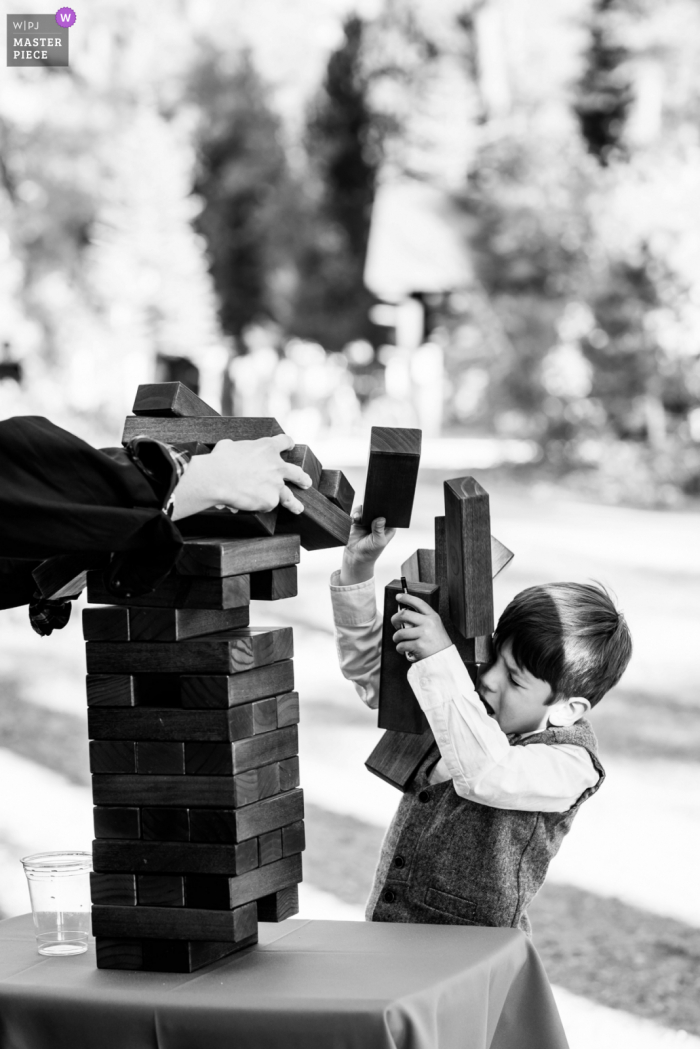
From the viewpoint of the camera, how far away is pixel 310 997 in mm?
1814

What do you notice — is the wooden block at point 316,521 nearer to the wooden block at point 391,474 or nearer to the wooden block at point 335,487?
the wooden block at point 335,487

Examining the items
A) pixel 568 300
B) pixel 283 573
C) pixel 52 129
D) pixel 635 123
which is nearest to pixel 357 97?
pixel 52 129

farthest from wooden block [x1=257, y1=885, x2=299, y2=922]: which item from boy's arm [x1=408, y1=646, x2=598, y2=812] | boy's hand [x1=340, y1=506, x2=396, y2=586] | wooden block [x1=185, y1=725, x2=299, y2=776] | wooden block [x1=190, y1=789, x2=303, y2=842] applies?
boy's hand [x1=340, y1=506, x2=396, y2=586]

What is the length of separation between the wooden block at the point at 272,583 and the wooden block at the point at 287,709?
6.9 inches

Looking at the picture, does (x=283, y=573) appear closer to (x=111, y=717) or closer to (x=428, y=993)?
(x=111, y=717)

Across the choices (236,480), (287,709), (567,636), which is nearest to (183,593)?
(236,480)

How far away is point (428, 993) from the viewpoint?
6.00 ft

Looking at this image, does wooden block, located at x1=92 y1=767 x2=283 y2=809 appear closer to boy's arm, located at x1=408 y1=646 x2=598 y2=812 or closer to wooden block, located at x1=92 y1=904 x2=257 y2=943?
wooden block, located at x1=92 y1=904 x2=257 y2=943

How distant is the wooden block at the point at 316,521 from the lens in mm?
2191

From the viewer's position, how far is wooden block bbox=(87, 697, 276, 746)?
2010 mm

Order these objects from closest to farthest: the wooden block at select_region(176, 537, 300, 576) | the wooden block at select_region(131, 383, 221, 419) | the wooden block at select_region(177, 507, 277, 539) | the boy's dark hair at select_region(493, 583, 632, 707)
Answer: the wooden block at select_region(176, 537, 300, 576)
the wooden block at select_region(177, 507, 277, 539)
the wooden block at select_region(131, 383, 221, 419)
the boy's dark hair at select_region(493, 583, 632, 707)

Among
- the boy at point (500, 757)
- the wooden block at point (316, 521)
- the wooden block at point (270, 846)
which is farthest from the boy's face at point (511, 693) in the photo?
the wooden block at point (270, 846)

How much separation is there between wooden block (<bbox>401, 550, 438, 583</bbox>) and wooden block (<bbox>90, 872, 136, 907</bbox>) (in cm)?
79

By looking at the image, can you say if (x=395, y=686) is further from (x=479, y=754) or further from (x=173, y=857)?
(x=173, y=857)
